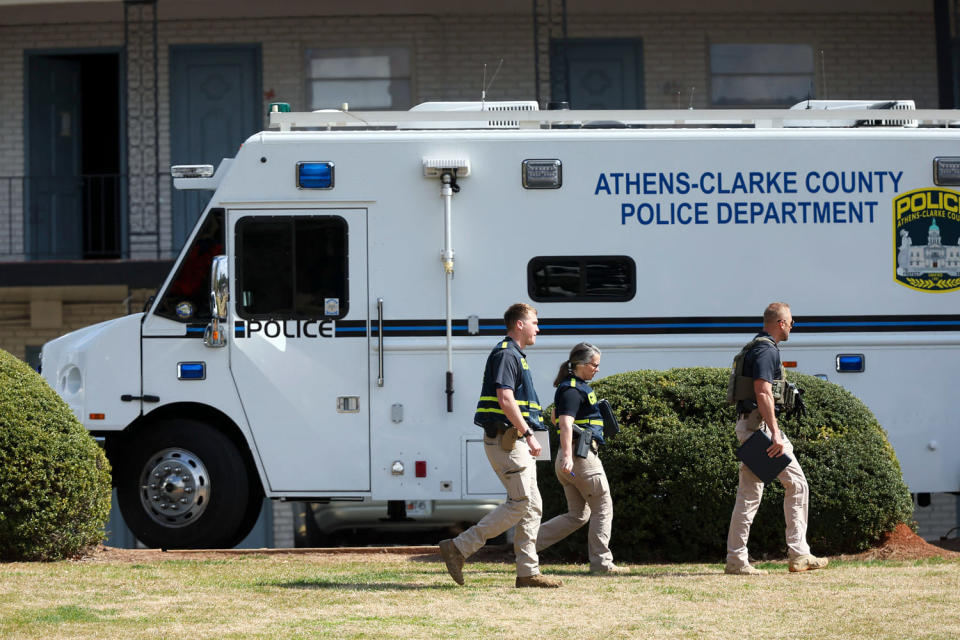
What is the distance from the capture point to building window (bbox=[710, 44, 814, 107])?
16.9 metres

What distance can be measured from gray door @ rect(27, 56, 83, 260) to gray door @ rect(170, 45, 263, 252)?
1379 mm

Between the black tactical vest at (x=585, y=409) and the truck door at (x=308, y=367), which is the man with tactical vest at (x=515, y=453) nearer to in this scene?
the black tactical vest at (x=585, y=409)

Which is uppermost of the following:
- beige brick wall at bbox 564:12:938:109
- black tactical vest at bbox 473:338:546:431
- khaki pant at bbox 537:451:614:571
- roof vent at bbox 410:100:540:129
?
beige brick wall at bbox 564:12:938:109

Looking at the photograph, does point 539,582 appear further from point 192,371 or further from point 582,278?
point 192,371

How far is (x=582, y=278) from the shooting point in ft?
31.3

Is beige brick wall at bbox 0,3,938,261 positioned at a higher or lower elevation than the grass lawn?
higher

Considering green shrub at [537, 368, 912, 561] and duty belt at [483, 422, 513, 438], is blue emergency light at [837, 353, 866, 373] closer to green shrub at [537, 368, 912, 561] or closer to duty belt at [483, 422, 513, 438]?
green shrub at [537, 368, 912, 561]

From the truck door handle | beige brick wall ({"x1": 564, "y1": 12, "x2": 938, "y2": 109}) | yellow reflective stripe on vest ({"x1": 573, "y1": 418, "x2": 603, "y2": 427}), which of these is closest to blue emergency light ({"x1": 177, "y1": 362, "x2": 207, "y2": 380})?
the truck door handle

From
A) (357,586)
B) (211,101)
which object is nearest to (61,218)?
(211,101)

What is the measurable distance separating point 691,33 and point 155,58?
20.9 feet

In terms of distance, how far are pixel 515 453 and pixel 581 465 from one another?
2.02ft

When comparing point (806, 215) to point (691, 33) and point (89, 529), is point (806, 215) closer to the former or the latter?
point (89, 529)

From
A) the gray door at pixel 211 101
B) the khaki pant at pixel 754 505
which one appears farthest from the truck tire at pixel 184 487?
the gray door at pixel 211 101

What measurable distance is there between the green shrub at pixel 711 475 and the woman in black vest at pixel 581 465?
0.73m
